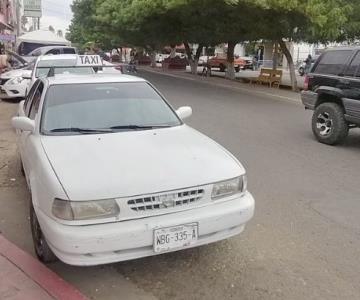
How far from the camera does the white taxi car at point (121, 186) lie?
3482 millimetres

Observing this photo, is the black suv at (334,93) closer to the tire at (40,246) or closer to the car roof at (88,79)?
the car roof at (88,79)

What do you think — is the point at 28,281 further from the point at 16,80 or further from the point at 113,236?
the point at 16,80

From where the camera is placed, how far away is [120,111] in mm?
4941

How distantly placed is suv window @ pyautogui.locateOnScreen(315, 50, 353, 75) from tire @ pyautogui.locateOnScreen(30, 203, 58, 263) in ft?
22.5

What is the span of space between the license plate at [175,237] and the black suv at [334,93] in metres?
6.02

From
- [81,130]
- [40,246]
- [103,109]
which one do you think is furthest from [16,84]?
[40,246]

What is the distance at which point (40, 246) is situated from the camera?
4109 mm

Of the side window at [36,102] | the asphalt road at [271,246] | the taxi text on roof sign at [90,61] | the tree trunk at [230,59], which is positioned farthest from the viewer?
the tree trunk at [230,59]

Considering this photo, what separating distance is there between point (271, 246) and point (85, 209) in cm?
192

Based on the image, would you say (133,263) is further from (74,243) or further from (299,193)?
(299,193)

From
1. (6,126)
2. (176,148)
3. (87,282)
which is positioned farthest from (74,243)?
(6,126)

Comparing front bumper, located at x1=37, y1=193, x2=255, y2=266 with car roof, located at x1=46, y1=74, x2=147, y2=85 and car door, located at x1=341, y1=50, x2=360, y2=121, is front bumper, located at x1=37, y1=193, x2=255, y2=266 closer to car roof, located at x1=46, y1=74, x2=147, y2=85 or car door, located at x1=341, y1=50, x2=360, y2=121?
car roof, located at x1=46, y1=74, x2=147, y2=85

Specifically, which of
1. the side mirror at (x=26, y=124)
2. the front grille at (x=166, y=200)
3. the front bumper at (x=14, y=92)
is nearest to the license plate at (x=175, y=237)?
the front grille at (x=166, y=200)

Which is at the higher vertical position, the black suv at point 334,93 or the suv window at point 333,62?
the suv window at point 333,62
